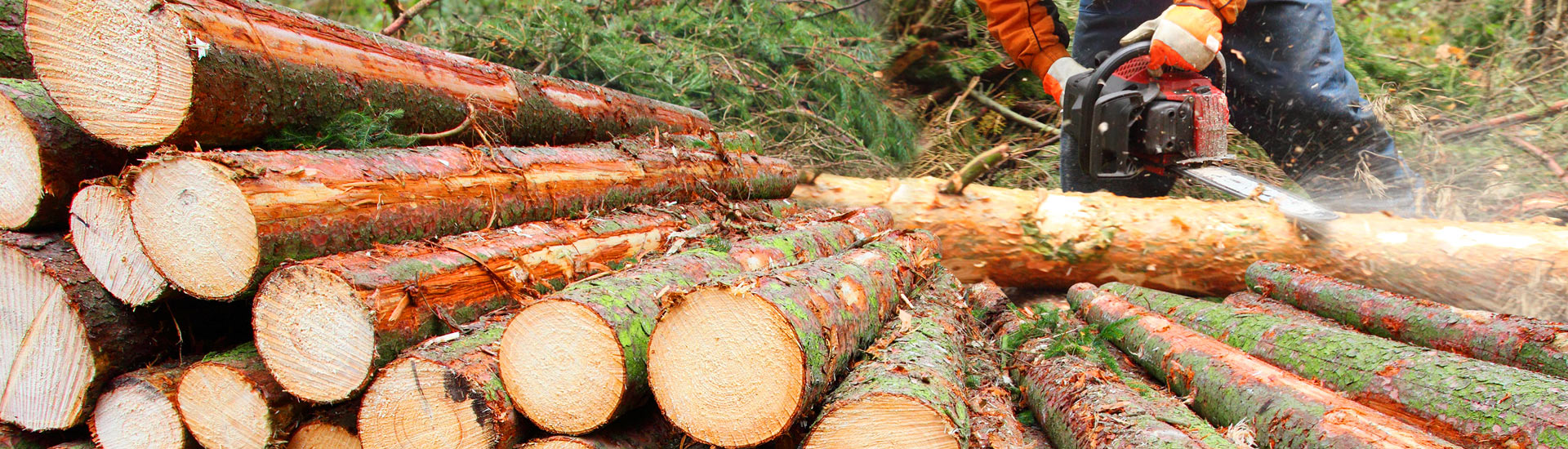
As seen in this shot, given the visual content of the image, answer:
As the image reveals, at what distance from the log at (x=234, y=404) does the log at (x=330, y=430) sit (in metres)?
0.04

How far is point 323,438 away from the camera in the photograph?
1880mm

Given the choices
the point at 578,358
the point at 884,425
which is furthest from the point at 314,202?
the point at 884,425

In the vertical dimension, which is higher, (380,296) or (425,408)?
(380,296)

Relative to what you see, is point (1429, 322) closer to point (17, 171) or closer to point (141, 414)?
point (141, 414)

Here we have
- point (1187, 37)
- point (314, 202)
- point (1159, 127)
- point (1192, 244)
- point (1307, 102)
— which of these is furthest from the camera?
point (1307, 102)

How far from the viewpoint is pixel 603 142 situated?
341 centimetres

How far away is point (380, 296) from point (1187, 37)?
338 cm

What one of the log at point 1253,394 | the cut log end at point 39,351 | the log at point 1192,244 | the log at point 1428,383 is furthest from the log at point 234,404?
the log at point 1192,244

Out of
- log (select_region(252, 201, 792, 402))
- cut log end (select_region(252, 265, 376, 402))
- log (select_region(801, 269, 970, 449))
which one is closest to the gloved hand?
log (select_region(801, 269, 970, 449))

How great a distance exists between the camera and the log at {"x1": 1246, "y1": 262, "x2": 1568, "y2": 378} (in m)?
2.17

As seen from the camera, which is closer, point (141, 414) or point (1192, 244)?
point (141, 414)

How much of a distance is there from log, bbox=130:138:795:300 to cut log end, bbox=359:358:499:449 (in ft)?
1.41

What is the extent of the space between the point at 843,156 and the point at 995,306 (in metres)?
2.08

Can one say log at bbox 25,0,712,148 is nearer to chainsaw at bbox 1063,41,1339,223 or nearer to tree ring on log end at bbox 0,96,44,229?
tree ring on log end at bbox 0,96,44,229
